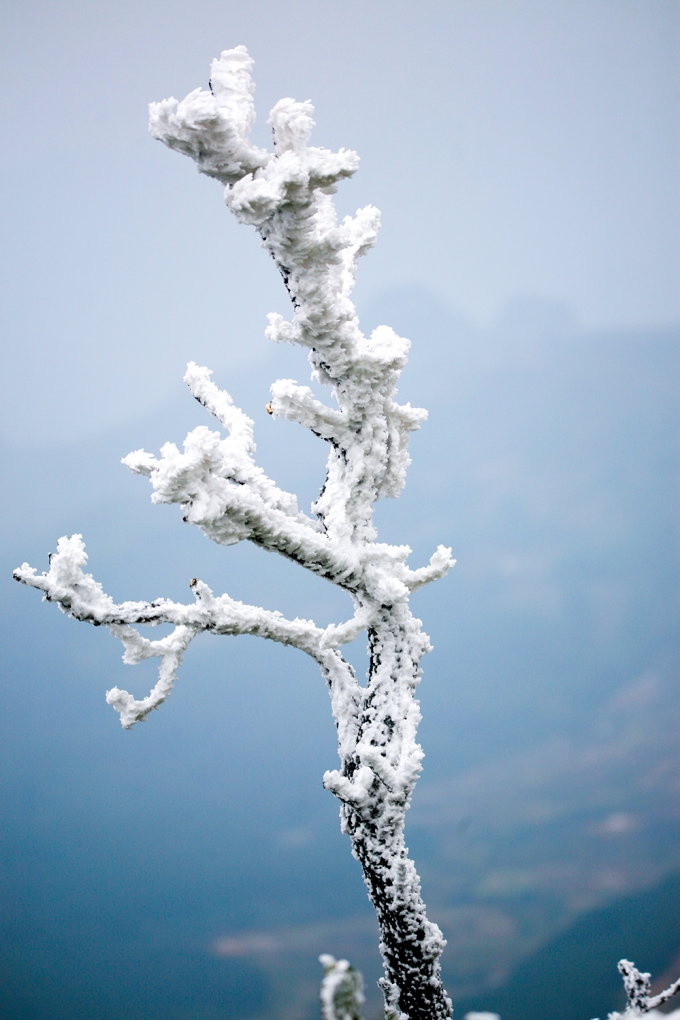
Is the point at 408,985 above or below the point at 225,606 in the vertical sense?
Answer: below

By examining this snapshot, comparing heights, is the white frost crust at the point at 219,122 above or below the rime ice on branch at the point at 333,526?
above

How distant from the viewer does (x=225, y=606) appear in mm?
1821

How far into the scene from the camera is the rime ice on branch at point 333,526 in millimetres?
1476

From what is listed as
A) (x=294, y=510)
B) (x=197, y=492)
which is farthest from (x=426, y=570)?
(x=197, y=492)

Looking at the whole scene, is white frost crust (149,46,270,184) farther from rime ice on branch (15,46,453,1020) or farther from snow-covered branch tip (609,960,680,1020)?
snow-covered branch tip (609,960,680,1020)

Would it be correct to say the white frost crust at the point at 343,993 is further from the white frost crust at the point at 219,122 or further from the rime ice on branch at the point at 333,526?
the white frost crust at the point at 219,122

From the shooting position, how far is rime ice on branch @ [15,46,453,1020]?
4.84 feet

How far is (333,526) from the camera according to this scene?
6.10 feet

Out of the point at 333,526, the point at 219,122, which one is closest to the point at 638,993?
the point at 333,526

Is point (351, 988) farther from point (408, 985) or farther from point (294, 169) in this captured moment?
point (294, 169)

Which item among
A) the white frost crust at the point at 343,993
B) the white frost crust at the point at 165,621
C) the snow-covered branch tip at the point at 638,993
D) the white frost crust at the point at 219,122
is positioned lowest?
the snow-covered branch tip at the point at 638,993

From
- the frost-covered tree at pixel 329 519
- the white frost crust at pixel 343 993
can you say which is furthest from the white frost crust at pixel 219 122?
the white frost crust at pixel 343 993

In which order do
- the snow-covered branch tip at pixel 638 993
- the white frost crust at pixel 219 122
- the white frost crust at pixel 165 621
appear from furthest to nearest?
1. the snow-covered branch tip at pixel 638 993
2. the white frost crust at pixel 165 621
3. the white frost crust at pixel 219 122

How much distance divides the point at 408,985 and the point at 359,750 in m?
0.66
